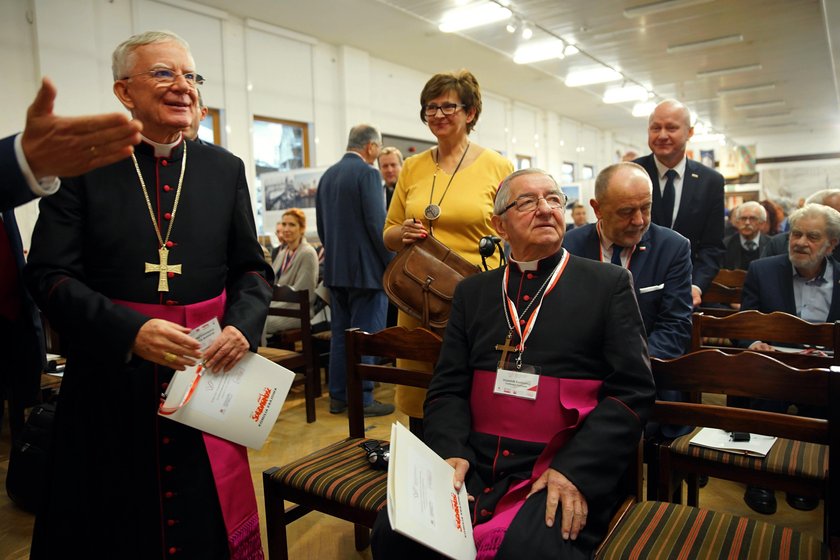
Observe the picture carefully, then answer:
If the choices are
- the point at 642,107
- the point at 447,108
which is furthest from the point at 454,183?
the point at 642,107

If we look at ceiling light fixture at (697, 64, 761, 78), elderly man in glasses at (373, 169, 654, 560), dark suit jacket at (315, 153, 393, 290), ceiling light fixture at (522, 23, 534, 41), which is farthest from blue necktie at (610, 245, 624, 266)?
ceiling light fixture at (697, 64, 761, 78)

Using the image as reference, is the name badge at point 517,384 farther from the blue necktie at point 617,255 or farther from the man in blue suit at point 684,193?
the man in blue suit at point 684,193

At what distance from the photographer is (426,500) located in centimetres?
134

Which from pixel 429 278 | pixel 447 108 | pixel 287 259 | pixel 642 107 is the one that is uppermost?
pixel 642 107

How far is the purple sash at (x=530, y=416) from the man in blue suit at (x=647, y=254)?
0.72 meters

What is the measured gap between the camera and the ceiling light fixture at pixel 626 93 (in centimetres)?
1267

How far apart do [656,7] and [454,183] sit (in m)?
7.00

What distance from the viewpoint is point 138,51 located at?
1.56 metres

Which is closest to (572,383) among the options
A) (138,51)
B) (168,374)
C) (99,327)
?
(168,374)

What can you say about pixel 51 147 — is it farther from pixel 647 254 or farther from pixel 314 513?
pixel 314 513

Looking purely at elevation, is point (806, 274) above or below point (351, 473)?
above

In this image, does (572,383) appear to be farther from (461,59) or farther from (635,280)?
(461,59)

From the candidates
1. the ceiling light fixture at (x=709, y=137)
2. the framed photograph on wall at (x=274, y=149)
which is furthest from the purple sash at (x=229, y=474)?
the ceiling light fixture at (x=709, y=137)

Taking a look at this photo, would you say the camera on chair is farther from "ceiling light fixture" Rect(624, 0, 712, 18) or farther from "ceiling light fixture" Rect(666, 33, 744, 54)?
"ceiling light fixture" Rect(666, 33, 744, 54)
